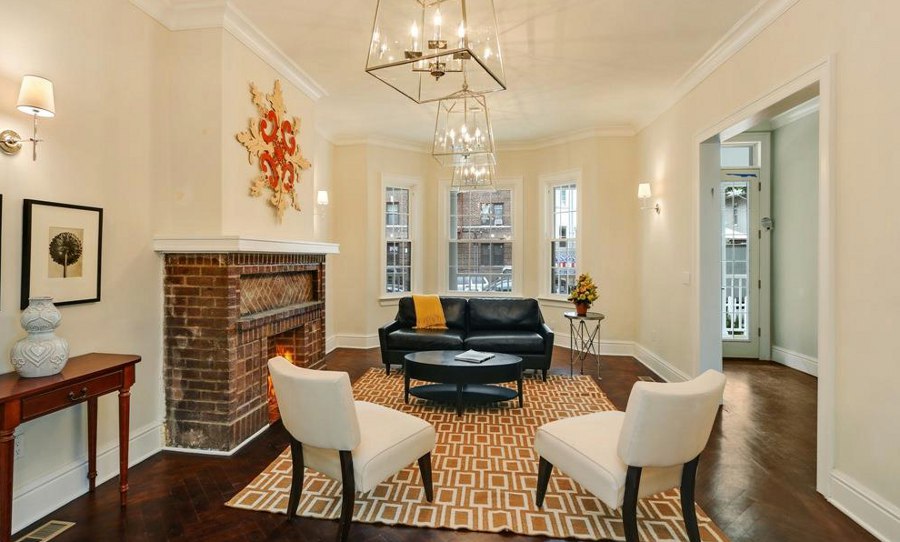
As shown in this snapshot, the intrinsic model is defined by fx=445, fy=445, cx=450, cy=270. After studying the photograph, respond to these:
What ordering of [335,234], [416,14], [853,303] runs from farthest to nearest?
1. [335,234]
2. [853,303]
3. [416,14]

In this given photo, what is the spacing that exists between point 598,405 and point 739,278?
11.2 feet

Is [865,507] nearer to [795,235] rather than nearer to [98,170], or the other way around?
[795,235]

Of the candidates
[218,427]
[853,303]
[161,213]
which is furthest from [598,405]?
[161,213]

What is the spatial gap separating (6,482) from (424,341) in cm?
364

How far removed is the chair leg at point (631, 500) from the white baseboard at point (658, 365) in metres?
2.83

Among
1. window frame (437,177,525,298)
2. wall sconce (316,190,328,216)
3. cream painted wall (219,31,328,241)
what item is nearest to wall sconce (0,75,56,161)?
cream painted wall (219,31,328,241)

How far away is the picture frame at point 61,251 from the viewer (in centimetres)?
238

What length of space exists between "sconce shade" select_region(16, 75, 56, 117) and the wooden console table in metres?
1.33

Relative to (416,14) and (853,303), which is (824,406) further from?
(416,14)

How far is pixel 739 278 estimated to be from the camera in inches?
240

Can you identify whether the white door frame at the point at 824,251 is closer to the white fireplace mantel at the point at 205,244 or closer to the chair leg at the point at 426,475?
the chair leg at the point at 426,475

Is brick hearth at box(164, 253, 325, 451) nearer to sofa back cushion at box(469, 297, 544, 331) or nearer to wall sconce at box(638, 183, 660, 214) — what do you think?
sofa back cushion at box(469, 297, 544, 331)

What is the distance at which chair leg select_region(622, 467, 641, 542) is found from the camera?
2059 millimetres

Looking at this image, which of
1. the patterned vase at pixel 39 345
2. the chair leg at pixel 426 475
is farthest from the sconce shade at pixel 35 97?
the chair leg at pixel 426 475
